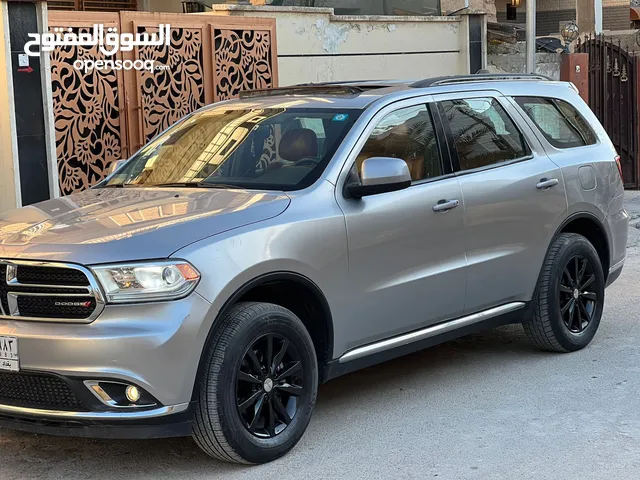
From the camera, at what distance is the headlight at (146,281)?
4.36m

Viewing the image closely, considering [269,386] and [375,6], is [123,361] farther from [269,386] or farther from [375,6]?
[375,6]

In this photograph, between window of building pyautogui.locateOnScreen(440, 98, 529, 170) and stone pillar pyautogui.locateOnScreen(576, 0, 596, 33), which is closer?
window of building pyautogui.locateOnScreen(440, 98, 529, 170)

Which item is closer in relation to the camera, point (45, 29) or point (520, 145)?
point (520, 145)

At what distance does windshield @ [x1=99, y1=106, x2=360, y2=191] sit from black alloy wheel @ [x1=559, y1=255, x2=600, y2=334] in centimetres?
209

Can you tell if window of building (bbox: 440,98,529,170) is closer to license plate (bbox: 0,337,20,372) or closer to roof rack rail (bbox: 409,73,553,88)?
roof rack rail (bbox: 409,73,553,88)

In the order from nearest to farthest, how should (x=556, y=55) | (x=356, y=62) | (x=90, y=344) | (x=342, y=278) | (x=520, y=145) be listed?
(x=90, y=344)
(x=342, y=278)
(x=520, y=145)
(x=356, y=62)
(x=556, y=55)

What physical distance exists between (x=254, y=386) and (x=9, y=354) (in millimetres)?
1117

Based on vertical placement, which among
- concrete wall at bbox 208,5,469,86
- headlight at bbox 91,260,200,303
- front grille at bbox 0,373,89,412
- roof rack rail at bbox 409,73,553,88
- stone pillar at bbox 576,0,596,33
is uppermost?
stone pillar at bbox 576,0,596,33

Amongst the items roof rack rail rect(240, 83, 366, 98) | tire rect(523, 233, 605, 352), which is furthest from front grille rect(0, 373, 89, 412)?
tire rect(523, 233, 605, 352)

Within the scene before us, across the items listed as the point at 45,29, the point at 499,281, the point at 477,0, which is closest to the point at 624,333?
the point at 499,281

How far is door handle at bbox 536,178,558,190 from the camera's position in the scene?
6.45m

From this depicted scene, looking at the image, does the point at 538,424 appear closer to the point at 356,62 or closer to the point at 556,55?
the point at 356,62

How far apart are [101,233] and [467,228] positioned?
227 centimetres

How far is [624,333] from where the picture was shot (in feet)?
24.3
